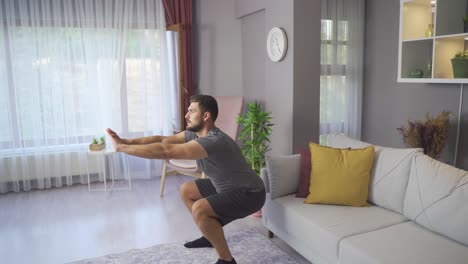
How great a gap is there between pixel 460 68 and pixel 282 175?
1762 mm

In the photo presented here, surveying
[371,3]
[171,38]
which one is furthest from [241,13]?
[371,3]

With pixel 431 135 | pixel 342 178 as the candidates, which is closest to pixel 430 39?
pixel 431 135

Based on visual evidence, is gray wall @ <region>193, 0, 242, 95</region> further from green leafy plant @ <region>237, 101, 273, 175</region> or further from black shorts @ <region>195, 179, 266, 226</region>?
black shorts @ <region>195, 179, 266, 226</region>

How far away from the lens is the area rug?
252 centimetres

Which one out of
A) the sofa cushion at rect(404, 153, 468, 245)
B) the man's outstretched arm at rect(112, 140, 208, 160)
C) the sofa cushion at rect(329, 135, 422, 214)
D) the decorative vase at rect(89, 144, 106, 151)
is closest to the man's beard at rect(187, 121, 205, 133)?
the man's outstretched arm at rect(112, 140, 208, 160)

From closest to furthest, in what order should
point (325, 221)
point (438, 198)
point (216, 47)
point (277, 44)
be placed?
point (438, 198)
point (325, 221)
point (277, 44)
point (216, 47)

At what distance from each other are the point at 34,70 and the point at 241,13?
8.02 ft

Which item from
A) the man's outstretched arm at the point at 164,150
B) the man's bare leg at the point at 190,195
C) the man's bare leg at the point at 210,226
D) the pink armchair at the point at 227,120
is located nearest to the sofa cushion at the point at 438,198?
the man's bare leg at the point at 210,226

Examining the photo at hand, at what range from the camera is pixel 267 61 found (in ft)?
Result: 13.1

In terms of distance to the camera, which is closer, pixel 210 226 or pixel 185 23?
pixel 210 226

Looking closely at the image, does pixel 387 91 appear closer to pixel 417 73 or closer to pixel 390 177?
pixel 417 73

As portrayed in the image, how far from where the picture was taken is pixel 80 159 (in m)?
4.32

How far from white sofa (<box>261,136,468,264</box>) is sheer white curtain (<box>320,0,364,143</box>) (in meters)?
2.19

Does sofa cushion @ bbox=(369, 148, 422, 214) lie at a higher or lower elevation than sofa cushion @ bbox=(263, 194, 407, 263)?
higher
